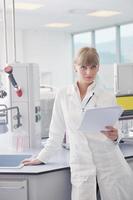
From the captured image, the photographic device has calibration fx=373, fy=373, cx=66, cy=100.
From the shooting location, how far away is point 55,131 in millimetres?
2119

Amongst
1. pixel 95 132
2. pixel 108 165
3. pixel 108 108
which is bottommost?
pixel 108 165

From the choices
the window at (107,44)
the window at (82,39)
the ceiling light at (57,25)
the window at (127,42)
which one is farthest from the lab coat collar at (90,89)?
the window at (82,39)

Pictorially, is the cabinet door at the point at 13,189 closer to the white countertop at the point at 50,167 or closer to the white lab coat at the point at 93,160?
the white countertop at the point at 50,167

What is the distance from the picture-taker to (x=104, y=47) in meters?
9.59

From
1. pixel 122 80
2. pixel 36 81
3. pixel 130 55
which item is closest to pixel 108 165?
pixel 36 81

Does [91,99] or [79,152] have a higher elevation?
[91,99]

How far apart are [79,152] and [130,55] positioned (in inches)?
286

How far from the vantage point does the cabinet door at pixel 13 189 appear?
2003 millimetres

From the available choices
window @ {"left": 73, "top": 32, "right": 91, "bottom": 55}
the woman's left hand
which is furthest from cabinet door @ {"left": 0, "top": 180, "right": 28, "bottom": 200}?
window @ {"left": 73, "top": 32, "right": 91, "bottom": 55}

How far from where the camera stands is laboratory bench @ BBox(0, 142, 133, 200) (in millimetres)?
1991

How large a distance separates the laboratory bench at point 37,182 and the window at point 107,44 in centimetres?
731

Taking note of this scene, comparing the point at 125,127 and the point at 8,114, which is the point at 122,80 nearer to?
Result: the point at 125,127

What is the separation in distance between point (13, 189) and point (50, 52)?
8.19 meters

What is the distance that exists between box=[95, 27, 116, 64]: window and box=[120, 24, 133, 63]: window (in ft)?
0.82
